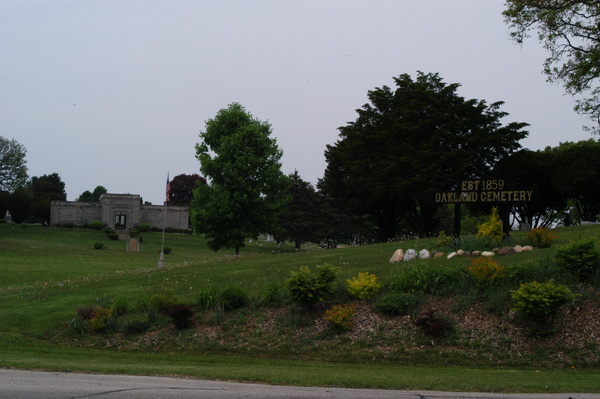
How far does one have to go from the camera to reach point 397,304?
16219mm

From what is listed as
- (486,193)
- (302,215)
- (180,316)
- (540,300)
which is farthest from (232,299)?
(302,215)

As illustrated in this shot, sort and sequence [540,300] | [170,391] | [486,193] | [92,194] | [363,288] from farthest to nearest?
[92,194] < [486,193] < [363,288] < [540,300] < [170,391]

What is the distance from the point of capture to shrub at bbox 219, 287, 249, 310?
720 inches

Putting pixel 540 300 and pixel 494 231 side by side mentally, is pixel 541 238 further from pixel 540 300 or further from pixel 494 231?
pixel 540 300

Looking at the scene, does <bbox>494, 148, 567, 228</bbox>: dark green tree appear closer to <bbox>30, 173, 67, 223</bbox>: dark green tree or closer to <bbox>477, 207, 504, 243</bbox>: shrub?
<bbox>477, 207, 504, 243</bbox>: shrub

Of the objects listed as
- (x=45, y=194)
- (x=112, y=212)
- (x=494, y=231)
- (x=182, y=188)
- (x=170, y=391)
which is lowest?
(x=170, y=391)

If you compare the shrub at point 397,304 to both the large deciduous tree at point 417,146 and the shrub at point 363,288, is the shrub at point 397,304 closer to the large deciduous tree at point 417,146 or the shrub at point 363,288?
the shrub at point 363,288

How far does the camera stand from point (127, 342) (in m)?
17.0

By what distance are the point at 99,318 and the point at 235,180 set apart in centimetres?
2066

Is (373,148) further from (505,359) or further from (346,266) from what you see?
(505,359)

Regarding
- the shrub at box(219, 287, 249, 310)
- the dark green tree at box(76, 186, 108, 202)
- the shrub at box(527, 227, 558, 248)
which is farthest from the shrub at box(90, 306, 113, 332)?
the dark green tree at box(76, 186, 108, 202)

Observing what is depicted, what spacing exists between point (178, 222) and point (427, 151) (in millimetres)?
70798

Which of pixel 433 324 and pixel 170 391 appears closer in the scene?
pixel 170 391

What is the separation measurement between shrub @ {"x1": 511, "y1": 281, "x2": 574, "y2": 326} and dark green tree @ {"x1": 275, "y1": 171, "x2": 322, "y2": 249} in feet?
198
